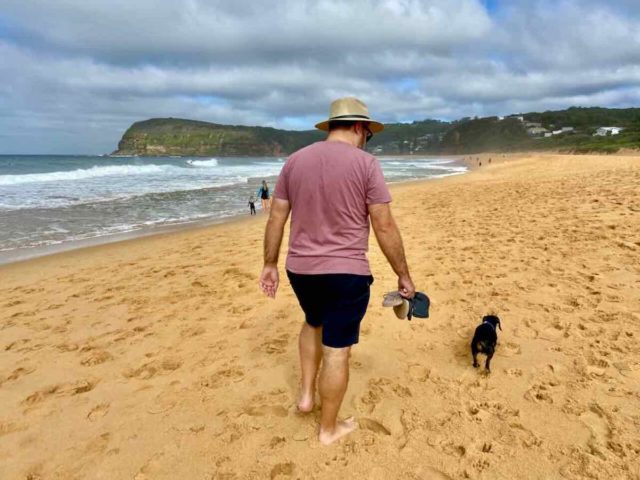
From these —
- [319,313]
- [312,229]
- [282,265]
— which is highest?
[312,229]

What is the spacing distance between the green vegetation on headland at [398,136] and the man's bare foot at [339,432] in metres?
102

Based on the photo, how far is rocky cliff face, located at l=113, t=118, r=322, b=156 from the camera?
145 metres

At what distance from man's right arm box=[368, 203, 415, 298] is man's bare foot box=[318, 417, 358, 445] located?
0.97 m

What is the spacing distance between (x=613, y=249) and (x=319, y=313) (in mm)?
4976

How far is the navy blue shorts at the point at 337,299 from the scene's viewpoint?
2.19 metres

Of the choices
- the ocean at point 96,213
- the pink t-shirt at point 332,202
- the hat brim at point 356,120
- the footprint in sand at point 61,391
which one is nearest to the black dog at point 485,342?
the pink t-shirt at point 332,202

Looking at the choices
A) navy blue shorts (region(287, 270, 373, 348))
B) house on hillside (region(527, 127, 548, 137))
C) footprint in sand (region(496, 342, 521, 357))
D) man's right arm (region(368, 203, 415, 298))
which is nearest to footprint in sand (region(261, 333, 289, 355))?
navy blue shorts (region(287, 270, 373, 348))

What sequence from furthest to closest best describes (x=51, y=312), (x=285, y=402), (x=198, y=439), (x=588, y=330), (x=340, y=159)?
(x=51, y=312)
(x=588, y=330)
(x=285, y=402)
(x=198, y=439)
(x=340, y=159)

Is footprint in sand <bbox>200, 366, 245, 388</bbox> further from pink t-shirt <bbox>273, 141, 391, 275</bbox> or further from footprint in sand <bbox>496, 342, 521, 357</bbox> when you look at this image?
footprint in sand <bbox>496, 342, 521, 357</bbox>

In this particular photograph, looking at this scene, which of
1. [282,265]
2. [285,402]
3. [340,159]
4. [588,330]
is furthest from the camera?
[282,265]

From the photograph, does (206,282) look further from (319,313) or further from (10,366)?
(319,313)

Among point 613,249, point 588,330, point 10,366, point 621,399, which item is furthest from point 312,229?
point 613,249

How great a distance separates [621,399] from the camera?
2.69 metres

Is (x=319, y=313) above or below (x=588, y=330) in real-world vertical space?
above
